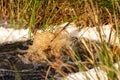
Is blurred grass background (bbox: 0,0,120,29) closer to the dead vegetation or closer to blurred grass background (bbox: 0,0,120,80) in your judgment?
blurred grass background (bbox: 0,0,120,80)

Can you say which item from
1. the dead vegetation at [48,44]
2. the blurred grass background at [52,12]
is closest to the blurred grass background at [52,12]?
the blurred grass background at [52,12]

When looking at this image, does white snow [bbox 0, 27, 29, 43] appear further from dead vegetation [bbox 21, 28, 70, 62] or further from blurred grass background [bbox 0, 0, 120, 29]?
dead vegetation [bbox 21, 28, 70, 62]

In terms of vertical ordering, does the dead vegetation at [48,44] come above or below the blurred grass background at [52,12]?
below

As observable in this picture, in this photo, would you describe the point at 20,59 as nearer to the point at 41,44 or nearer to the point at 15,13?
the point at 41,44

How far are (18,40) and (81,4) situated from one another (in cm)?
83

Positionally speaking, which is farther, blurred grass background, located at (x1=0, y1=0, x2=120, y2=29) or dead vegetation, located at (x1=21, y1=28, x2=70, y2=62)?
blurred grass background, located at (x1=0, y1=0, x2=120, y2=29)

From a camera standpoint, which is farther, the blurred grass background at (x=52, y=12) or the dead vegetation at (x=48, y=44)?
the blurred grass background at (x=52, y=12)

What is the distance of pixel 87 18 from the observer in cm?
471

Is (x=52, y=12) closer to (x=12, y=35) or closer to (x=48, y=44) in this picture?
(x=12, y=35)

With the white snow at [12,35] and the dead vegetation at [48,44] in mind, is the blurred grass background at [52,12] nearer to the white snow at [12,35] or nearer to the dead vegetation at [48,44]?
the white snow at [12,35]

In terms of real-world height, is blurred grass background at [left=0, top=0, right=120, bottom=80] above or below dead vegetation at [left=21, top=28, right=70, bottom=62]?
above

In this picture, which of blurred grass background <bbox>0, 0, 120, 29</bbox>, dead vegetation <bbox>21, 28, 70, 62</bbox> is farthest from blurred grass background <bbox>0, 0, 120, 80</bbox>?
dead vegetation <bbox>21, 28, 70, 62</bbox>

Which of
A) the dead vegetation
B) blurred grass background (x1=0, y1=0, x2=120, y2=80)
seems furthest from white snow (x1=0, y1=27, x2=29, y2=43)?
the dead vegetation

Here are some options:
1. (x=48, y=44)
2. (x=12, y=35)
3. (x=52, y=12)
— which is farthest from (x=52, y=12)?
(x=48, y=44)
